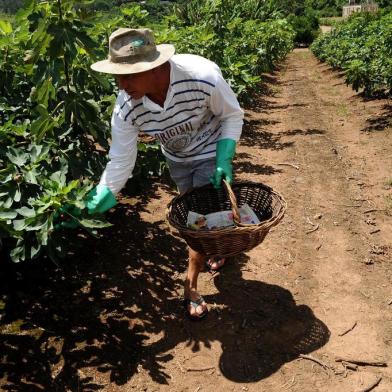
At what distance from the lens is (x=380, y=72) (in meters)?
8.80

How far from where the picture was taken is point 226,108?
2557mm

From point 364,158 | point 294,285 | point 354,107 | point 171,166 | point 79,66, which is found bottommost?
point 354,107

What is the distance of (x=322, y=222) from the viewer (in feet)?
13.1

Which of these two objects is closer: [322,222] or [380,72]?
[322,222]

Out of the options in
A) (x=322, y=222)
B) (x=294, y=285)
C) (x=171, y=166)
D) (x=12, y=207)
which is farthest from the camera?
(x=322, y=222)

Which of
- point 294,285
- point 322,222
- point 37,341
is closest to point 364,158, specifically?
point 322,222

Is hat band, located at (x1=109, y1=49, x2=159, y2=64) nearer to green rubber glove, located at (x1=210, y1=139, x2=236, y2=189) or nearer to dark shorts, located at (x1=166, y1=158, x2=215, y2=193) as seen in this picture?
green rubber glove, located at (x1=210, y1=139, x2=236, y2=189)

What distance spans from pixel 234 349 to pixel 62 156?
1522 millimetres

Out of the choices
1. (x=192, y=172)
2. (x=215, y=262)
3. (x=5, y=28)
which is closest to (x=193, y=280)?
(x=215, y=262)

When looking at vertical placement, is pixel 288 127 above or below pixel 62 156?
below

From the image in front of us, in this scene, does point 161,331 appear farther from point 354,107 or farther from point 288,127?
point 354,107

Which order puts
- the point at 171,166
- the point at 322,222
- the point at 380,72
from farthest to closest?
the point at 380,72 < the point at 322,222 < the point at 171,166

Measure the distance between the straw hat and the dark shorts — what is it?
0.79 meters

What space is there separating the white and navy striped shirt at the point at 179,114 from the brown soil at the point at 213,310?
938 millimetres
